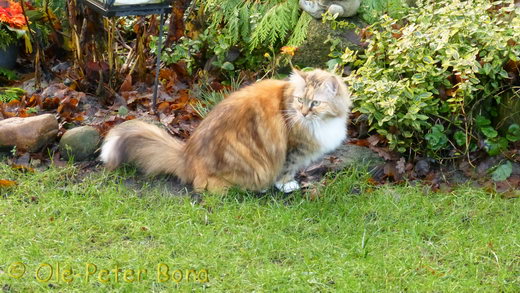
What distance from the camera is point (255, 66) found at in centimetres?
723

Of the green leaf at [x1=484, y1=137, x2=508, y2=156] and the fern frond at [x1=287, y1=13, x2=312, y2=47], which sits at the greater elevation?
the fern frond at [x1=287, y1=13, x2=312, y2=47]

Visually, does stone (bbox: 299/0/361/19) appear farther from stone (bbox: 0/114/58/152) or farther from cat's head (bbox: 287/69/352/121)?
stone (bbox: 0/114/58/152)

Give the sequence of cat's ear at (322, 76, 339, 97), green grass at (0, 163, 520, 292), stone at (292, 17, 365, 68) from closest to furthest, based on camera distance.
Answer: green grass at (0, 163, 520, 292) < cat's ear at (322, 76, 339, 97) < stone at (292, 17, 365, 68)

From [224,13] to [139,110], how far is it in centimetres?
136

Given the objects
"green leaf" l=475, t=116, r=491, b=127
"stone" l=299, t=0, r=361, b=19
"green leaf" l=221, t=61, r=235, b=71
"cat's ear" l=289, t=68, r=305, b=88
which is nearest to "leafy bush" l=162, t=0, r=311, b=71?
"green leaf" l=221, t=61, r=235, b=71

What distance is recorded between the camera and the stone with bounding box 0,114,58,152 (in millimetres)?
5746

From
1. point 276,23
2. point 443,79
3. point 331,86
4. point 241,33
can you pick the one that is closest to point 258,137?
point 331,86

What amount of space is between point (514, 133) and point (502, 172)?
380 mm

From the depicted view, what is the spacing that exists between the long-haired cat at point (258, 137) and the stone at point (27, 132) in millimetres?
688

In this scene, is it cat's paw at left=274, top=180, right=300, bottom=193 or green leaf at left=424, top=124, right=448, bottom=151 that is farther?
green leaf at left=424, top=124, right=448, bottom=151

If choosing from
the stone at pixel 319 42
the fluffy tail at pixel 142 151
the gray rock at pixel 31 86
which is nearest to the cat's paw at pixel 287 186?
the fluffy tail at pixel 142 151

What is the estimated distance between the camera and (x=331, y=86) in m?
5.15

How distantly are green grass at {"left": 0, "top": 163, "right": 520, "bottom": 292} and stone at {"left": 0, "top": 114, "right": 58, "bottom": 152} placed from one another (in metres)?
0.29

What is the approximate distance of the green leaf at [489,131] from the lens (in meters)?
5.73
